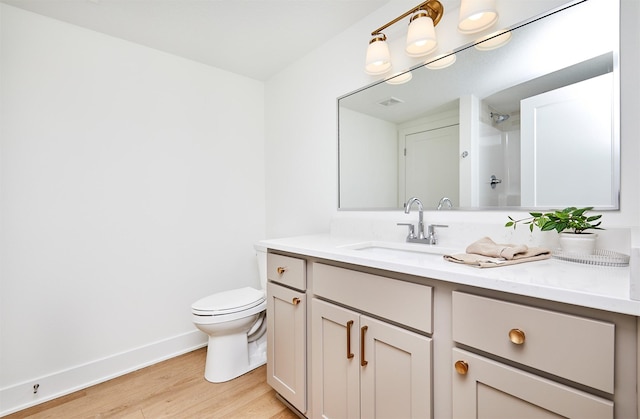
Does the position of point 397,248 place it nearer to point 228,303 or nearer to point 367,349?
point 367,349

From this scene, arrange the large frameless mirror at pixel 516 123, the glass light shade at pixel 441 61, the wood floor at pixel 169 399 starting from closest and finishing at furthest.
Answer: the large frameless mirror at pixel 516 123, the glass light shade at pixel 441 61, the wood floor at pixel 169 399

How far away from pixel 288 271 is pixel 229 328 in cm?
68

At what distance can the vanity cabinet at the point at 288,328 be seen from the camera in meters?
1.39

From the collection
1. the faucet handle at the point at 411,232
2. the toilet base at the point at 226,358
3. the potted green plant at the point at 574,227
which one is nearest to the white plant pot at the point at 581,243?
the potted green plant at the point at 574,227

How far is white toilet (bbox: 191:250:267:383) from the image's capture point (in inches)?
70.1

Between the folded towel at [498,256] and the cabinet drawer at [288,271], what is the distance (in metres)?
0.65

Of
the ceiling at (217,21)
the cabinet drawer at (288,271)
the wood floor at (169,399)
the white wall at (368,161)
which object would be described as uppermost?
the ceiling at (217,21)

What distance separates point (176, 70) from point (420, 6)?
70.1 inches

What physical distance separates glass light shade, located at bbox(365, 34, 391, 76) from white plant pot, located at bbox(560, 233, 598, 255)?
1.21 metres

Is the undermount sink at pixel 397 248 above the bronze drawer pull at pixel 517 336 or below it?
above

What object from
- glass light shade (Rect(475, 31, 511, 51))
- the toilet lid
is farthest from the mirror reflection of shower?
the toilet lid

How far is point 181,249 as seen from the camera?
89.1 inches

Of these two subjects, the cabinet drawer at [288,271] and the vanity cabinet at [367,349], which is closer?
the vanity cabinet at [367,349]

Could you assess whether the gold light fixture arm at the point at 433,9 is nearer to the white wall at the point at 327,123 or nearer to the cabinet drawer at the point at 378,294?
the white wall at the point at 327,123
